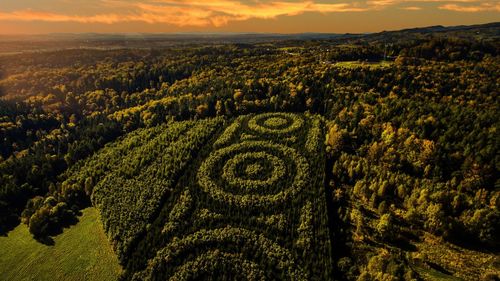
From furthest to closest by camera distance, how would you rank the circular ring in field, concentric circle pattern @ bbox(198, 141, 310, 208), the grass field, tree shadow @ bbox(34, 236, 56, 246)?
the circular ring in field, concentric circle pattern @ bbox(198, 141, 310, 208), tree shadow @ bbox(34, 236, 56, 246), the grass field

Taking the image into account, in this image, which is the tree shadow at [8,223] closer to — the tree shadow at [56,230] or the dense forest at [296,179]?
the dense forest at [296,179]

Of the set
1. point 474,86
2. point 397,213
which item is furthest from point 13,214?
point 474,86

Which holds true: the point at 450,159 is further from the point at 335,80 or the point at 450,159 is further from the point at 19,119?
the point at 19,119

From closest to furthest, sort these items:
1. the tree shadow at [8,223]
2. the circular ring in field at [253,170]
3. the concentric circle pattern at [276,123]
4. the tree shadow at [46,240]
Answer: the tree shadow at [46,240] → the circular ring in field at [253,170] → the tree shadow at [8,223] → the concentric circle pattern at [276,123]

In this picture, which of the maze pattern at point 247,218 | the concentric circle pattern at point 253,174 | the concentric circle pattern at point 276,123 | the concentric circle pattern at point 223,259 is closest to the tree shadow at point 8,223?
the maze pattern at point 247,218

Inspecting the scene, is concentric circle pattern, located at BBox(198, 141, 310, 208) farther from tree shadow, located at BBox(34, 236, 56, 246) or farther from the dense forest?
tree shadow, located at BBox(34, 236, 56, 246)

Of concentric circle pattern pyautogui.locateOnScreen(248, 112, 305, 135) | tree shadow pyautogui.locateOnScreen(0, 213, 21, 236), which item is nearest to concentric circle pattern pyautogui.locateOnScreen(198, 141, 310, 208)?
concentric circle pattern pyautogui.locateOnScreen(248, 112, 305, 135)
